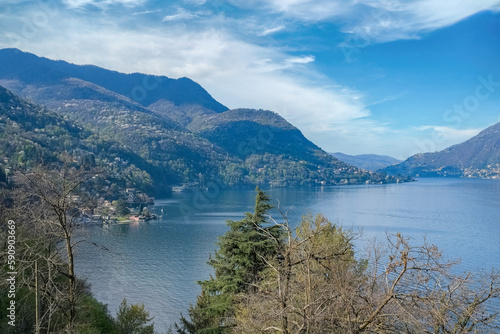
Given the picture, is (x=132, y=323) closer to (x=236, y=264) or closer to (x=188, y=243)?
(x=236, y=264)

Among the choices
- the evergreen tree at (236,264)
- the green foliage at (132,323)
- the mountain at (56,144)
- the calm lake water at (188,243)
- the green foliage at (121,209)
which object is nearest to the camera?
the evergreen tree at (236,264)

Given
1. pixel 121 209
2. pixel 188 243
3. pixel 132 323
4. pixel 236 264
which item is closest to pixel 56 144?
pixel 121 209

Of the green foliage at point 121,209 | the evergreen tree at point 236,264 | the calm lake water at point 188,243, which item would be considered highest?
the evergreen tree at point 236,264

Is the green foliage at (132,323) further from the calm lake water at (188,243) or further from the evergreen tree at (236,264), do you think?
the evergreen tree at (236,264)

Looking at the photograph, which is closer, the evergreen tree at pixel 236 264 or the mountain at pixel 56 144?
the evergreen tree at pixel 236 264

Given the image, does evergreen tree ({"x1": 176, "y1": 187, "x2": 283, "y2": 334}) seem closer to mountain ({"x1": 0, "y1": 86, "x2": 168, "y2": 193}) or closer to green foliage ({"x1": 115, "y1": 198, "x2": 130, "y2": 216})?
green foliage ({"x1": 115, "y1": 198, "x2": 130, "y2": 216})

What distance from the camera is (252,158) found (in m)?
188

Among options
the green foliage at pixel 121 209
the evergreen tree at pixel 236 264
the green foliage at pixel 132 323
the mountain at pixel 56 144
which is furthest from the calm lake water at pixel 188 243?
the mountain at pixel 56 144

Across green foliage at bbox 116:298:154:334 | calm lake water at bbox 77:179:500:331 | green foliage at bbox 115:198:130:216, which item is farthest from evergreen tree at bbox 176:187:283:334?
green foliage at bbox 115:198:130:216

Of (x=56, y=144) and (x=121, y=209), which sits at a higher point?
(x=56, y=144)

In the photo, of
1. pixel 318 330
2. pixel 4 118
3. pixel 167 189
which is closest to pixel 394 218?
pixel 318 330

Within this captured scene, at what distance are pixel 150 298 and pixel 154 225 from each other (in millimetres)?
31049

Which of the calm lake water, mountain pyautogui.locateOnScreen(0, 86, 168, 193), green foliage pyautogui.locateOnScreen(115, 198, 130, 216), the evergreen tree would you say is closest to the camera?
the evergreen tree

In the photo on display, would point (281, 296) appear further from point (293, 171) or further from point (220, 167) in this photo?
point (293, 171)
